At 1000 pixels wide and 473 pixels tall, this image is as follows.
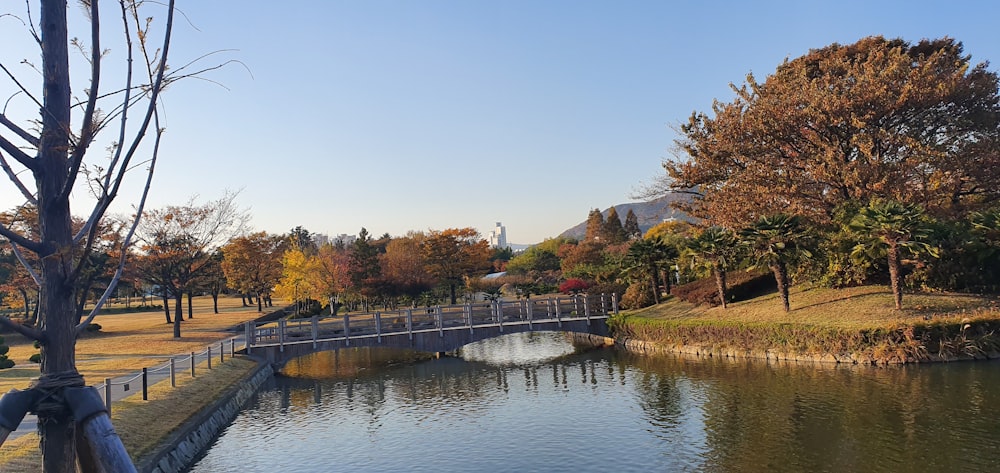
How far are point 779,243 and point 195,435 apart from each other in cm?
2720

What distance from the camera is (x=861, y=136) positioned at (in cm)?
3183

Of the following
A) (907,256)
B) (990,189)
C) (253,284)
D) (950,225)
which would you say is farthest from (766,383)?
(253,284)

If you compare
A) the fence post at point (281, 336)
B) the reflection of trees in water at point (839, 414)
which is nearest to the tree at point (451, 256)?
the fence post at point (281, 336)

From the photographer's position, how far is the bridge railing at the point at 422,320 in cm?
3456

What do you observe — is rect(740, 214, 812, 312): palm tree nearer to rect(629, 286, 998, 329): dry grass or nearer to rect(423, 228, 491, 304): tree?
rect(629, 286, 998, 329): dry grass

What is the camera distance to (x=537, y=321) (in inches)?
1465

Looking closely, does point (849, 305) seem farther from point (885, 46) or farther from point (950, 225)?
point (885, 46)

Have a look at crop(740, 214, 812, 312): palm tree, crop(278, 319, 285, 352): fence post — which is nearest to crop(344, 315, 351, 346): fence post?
crop(278, 319, 285, 352): fence post

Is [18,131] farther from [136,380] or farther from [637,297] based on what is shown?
[637,297]

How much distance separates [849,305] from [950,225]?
6356 mm

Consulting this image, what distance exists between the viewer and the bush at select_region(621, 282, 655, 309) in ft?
144

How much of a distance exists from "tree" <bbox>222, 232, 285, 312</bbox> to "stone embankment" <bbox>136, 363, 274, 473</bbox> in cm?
4233

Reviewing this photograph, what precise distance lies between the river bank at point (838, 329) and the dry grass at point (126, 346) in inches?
1063

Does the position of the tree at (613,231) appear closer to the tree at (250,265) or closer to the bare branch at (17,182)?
the tree at (250,265)
